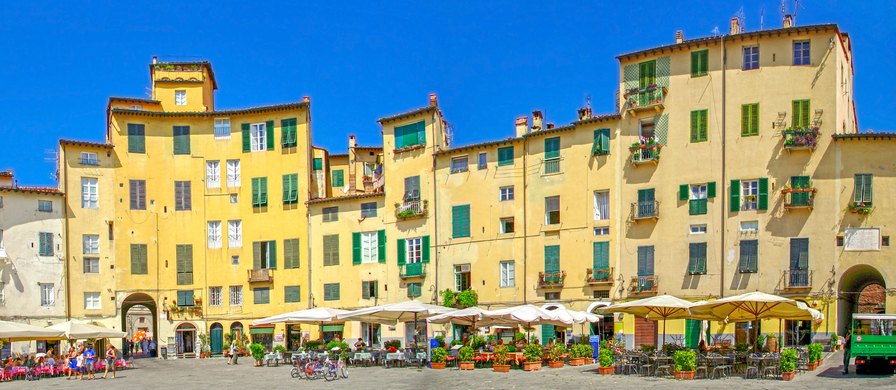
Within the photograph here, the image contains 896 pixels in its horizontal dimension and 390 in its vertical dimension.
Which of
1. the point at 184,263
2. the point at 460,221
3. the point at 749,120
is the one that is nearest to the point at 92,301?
the point at 184,263

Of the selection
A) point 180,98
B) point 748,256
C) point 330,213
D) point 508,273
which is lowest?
point 508,273

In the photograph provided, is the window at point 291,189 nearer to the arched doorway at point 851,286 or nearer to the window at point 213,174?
the window at point 213,174

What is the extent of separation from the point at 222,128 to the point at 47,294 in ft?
50.5

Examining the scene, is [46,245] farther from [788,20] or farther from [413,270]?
[788,20]

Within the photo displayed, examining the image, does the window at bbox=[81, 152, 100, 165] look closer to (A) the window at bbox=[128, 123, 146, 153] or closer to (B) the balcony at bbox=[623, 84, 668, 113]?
(A) the window at bbox=[128, 123, 146, 153]

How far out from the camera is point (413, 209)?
57.4m

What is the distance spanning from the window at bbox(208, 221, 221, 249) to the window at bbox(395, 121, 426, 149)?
13548mm

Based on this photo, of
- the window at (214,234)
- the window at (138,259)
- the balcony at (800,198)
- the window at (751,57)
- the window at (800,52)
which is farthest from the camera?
the window at (214,234)

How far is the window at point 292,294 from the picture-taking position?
200 feet

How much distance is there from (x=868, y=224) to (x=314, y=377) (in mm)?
27454

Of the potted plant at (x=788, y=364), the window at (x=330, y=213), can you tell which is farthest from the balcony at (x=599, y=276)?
the potted plant at (x=788, y=364)

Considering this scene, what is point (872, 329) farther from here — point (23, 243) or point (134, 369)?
point (23, 243)

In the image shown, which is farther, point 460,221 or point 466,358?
point 460,221

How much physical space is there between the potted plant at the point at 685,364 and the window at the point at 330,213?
108ft
